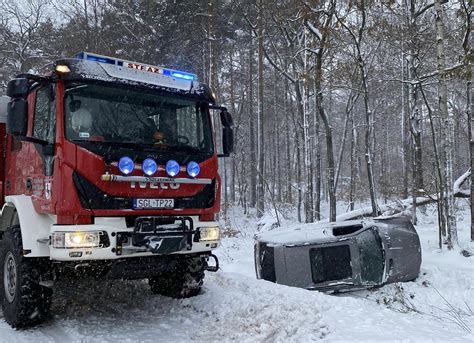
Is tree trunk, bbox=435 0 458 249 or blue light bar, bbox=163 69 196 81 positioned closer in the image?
blue light bar, bbox=163 69 196 81

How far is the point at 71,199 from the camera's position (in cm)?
513

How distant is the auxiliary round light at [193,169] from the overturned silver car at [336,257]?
273cm

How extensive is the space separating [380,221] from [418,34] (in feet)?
28.2

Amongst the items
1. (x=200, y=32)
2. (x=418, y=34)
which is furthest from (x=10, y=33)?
(x=418, y=34)

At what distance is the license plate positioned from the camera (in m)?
5.47

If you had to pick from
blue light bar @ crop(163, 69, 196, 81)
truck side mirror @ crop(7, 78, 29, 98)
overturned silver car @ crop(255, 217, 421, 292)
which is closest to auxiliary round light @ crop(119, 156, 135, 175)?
truck side mirror @ crop(7, 78, 29, 98)

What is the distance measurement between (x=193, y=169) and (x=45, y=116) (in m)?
1.91

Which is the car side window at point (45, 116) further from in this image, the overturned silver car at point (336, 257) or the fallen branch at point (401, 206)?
the fallen branch at point (401, 206)

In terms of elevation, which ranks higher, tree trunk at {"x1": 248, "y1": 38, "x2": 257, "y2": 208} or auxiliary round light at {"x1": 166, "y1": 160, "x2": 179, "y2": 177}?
tree trunk at {"x1": 248, "y1": 38, "x2": 257, "y2": 208}

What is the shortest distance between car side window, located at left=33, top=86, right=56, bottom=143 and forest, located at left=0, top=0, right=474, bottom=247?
9076 millimetres

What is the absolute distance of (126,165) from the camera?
5.33 meters

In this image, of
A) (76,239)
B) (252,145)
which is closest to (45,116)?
(76,239)

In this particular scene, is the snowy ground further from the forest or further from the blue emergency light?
the forest

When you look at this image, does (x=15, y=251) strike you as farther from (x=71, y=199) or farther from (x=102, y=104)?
(x=102, y=104)
